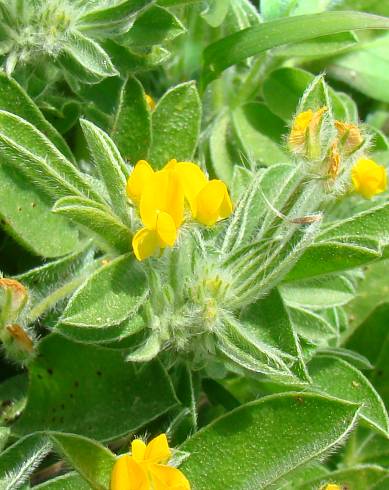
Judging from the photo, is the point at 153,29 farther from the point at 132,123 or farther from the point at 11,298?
the point at 11,298

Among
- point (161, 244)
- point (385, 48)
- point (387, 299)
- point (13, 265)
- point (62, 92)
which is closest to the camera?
point (161, 244)

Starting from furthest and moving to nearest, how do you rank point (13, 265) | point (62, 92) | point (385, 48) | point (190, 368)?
point (385, 48), point (62, 92), point (13, 265), point (190, 368)

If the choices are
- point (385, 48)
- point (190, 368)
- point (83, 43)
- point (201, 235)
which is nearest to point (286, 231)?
point (201, 235)

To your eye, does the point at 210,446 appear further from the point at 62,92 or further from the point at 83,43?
the point at 62,92

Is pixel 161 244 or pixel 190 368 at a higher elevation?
pixel 161 244

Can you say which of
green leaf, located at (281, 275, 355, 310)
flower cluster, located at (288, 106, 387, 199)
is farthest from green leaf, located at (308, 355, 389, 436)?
flower cluster, located at (288, 106, 387, 199)

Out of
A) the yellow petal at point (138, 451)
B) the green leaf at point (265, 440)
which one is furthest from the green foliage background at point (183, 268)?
the yellow petal at point (138, 451)

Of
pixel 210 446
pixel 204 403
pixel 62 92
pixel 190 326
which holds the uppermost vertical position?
pixel 62 92
